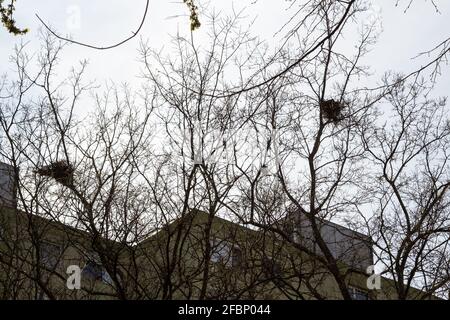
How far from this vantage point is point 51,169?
22.6 feet

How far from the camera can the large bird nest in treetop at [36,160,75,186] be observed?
6812 mm

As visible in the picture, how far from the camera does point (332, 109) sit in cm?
753

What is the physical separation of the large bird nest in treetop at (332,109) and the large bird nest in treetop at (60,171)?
367cm

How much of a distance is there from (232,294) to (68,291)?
2.93 meters

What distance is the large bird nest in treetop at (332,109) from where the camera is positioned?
7.48m

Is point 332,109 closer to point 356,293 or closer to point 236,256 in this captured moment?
point 236,256

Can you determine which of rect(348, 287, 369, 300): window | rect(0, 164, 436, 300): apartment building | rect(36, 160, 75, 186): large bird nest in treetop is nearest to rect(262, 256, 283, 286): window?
rect(0, 164, 436, 300): apartment building

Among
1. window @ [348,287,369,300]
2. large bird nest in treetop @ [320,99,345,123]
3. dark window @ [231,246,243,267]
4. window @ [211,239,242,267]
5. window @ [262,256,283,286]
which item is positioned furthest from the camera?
window @ [348,287,369,300]

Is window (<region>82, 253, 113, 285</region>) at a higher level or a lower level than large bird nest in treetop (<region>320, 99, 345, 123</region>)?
lower

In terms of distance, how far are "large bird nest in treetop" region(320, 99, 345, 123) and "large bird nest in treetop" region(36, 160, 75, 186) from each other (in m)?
3.67

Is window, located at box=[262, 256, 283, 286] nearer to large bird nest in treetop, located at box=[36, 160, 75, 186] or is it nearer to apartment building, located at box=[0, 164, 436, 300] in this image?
apartment building, located at box=[0, 164, 436, 300]
